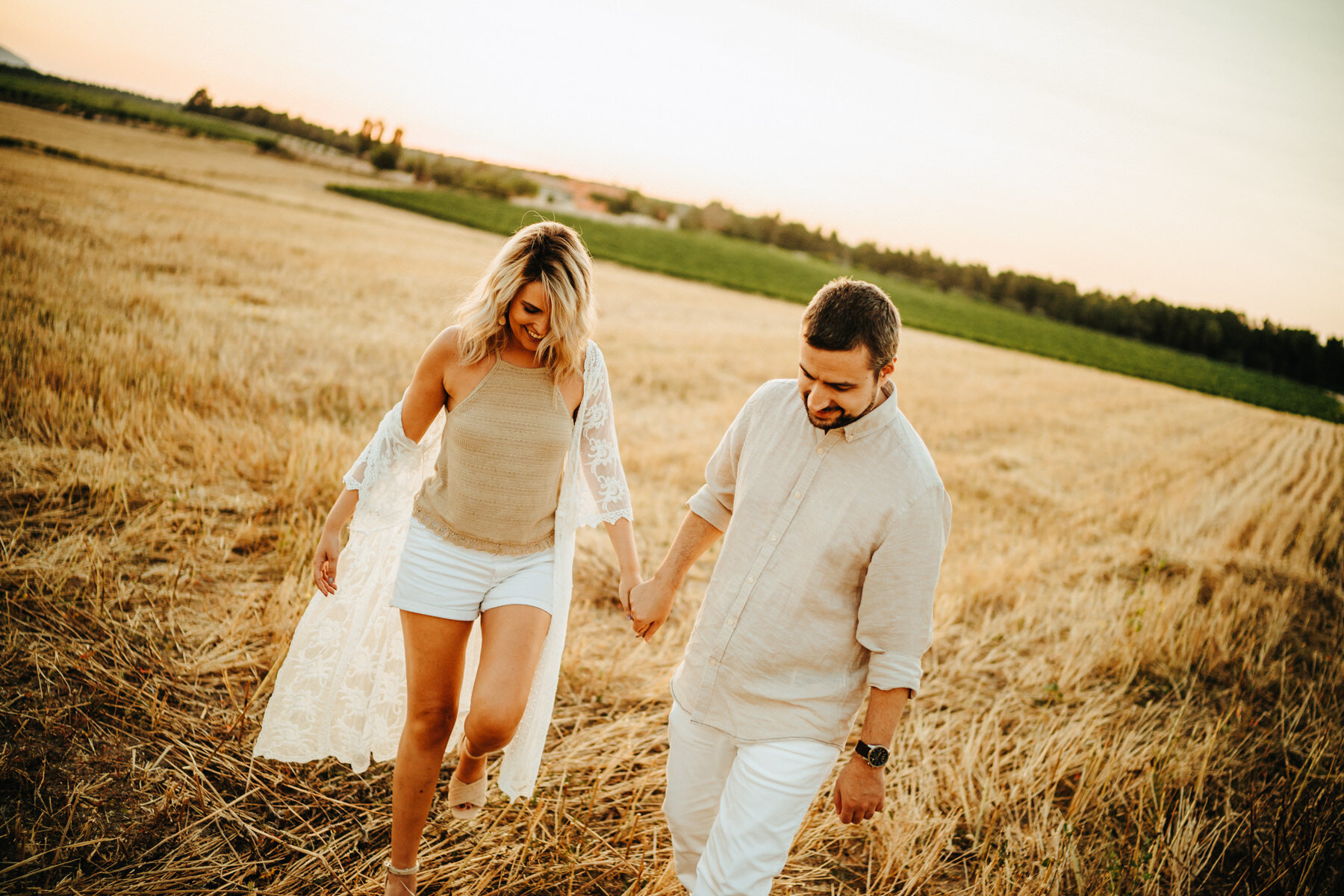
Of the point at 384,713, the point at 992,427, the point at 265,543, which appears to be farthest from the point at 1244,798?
the point at 992,427

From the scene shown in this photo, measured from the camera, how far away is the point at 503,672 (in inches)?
88.2

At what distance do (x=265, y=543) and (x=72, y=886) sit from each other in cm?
234

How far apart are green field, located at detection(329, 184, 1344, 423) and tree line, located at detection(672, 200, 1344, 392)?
3.64 m

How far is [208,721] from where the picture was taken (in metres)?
2.90

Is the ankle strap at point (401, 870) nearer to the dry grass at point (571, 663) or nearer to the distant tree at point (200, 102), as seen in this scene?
the dry grass at point (571, 663)

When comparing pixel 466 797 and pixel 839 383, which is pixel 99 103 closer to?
pixel 466 797

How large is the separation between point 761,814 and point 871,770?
0.33m

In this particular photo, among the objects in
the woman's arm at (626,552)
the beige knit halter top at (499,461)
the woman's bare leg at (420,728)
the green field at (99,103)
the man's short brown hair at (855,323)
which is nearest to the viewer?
the man's short brown hair at (855,323)

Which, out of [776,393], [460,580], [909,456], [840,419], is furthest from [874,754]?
[460,580]

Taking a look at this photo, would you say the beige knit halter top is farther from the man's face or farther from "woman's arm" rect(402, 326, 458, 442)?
the man's face

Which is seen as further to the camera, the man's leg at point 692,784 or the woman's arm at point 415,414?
the woman's arm at point 415,414

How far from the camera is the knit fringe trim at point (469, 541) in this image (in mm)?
2359

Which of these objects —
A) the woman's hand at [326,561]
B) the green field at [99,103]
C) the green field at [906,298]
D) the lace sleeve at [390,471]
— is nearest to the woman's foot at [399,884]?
the woman's hand at [326,561]

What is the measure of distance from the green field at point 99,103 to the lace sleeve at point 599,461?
5539 cm
